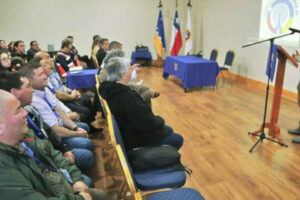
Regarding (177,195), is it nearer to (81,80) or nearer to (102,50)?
(81,80)

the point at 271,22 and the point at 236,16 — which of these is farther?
the point at 236,16

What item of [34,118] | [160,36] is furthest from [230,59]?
[34,118]

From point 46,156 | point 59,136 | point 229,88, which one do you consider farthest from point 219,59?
point 46,156

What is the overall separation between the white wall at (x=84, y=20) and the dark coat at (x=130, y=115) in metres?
6.96

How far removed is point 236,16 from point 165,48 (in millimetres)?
3131

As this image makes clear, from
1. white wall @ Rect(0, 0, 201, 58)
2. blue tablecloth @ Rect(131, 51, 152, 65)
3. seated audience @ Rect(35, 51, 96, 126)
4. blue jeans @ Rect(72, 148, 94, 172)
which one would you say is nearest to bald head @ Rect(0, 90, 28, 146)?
blue jeans @ Rect(72, 148, 94, 172)

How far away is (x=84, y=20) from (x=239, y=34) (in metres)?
4.98

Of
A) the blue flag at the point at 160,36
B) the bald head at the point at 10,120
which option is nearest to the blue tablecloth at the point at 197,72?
the blue flag at the point at 160,36

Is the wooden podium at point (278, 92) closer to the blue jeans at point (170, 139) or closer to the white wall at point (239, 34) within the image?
the blue jeans at point (170, 139)

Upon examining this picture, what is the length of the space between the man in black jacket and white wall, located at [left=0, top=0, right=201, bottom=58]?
22.4 ft

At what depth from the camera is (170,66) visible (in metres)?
6.25

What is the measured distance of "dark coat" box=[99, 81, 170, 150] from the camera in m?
1.75

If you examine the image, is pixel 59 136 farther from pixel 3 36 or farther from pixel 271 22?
pixel 3 36

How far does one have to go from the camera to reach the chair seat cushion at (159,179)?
1587mm
